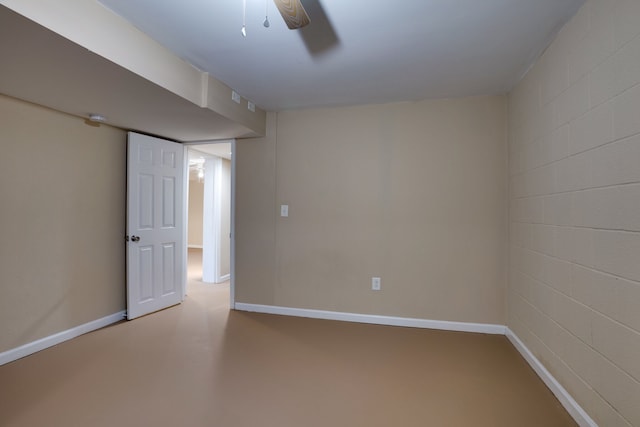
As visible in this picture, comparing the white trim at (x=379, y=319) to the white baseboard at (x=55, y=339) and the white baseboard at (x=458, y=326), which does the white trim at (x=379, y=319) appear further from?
the white baseboard at (x=55, y=339)

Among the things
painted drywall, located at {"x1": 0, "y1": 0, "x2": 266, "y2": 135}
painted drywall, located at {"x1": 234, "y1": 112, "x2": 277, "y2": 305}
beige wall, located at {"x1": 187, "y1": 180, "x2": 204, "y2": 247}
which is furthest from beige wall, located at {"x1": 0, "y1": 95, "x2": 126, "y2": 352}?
beige wall, located at {"x1": 187, "y1": 180, "x2": 204, "y2": 247}

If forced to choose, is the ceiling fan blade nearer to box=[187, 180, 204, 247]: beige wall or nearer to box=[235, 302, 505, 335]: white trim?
box=[235, 302, 505, 335]: white trim

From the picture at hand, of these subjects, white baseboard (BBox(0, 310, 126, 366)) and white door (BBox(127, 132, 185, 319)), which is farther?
white door (BBox(127, 132, 185, 319))

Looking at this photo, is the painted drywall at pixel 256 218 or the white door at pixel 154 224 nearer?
the white door at pixel 154 224

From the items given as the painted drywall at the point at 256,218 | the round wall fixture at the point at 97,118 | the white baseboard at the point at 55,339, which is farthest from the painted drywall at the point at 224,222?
the round wall fixture at the point at 97,118

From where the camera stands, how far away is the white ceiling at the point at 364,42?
180 cm

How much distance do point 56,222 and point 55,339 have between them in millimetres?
1008

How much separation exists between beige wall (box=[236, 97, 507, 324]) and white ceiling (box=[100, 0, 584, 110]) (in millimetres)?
453

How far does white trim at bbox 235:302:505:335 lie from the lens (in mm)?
3139

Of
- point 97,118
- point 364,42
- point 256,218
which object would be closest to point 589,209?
point 364,42

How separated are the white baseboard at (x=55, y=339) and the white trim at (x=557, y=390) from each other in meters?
3.84

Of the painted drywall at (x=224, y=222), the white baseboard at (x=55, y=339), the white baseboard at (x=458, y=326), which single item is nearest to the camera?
the white baseboard at (x=458, y=326)

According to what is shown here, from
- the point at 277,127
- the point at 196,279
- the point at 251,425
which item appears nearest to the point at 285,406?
the point at 251,425

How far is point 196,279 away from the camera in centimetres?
541
